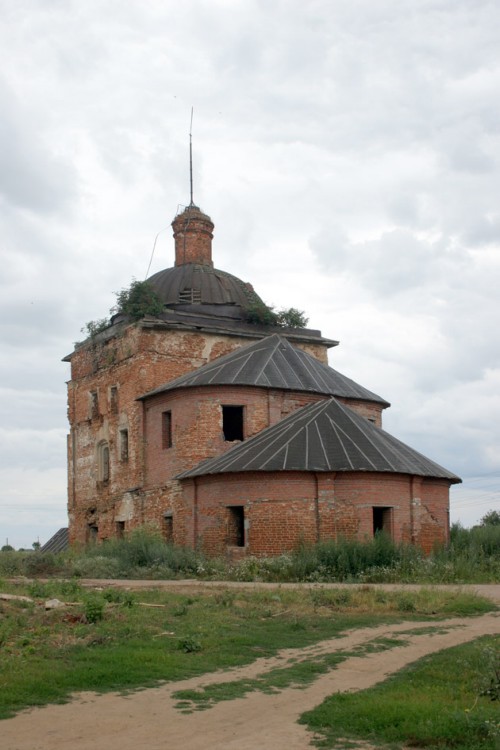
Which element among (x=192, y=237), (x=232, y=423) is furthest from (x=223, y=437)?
(x=192, y=237)

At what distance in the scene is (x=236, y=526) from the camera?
23859 mm

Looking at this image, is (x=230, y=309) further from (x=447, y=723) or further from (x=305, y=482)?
(x=447, y=723)

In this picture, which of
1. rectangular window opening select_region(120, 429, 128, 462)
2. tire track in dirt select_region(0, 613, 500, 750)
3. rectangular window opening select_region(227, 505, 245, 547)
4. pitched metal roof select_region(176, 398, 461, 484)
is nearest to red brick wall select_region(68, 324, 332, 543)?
rectangular window opening select_region(120, 429, 128, 462)

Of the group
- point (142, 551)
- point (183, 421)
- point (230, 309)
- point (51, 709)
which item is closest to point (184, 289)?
point (230, 309)

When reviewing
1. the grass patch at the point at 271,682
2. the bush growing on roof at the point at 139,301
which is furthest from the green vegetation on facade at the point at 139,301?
the grass patch at the point at 271,682

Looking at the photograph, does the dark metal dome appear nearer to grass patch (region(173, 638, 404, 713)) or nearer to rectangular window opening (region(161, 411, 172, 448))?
rectangular window opening (region(161, 411, 172, 448))

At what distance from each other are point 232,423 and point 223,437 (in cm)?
126

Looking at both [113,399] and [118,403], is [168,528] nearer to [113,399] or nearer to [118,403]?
[118,403]

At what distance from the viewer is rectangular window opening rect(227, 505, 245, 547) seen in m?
23.7

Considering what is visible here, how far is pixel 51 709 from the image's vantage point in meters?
8.16

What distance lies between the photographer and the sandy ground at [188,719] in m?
7.07

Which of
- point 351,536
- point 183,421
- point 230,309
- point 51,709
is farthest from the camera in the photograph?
point 230,309

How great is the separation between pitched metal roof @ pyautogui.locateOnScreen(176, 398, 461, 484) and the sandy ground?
1249cm

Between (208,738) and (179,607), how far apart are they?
6.64 meters
